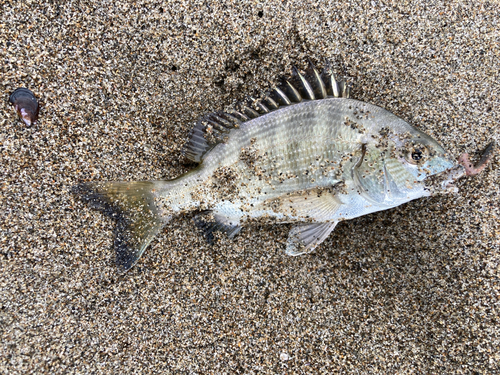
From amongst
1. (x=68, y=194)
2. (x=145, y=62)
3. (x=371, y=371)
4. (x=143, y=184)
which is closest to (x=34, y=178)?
(x=68, y=194)

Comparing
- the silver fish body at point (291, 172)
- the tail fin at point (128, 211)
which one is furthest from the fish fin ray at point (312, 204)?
the tail fin at point (128, 211)

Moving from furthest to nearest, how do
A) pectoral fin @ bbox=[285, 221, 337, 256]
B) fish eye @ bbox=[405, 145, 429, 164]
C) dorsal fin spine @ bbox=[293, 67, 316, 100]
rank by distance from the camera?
pectoral fin @ bbox=[285, 221, 337, 256], dorsal fin spine @ bbox=[293, 67, 316, 100], fish eye @ bbox=[405, 145, 429, 164]

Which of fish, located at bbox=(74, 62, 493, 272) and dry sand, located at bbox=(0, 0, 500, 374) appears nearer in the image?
fish, located at bbox=(74, 62, 493, 272)

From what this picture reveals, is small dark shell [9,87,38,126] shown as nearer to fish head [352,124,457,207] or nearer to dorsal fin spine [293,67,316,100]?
dorsal fin spine [293,67,316,100]

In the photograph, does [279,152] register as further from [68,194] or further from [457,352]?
[457,352]

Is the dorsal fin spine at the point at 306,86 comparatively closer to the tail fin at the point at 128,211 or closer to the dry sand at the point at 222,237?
the dry sand at the point at 222,237

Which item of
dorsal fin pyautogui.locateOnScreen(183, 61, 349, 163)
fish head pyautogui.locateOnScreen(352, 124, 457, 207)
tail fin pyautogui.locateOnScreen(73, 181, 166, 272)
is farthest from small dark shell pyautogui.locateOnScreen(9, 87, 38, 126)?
fish head pyautogui.locateOnScreen(352, 124, 457, 207)

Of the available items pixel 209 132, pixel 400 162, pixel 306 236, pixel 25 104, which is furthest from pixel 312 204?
pixel 25 104
